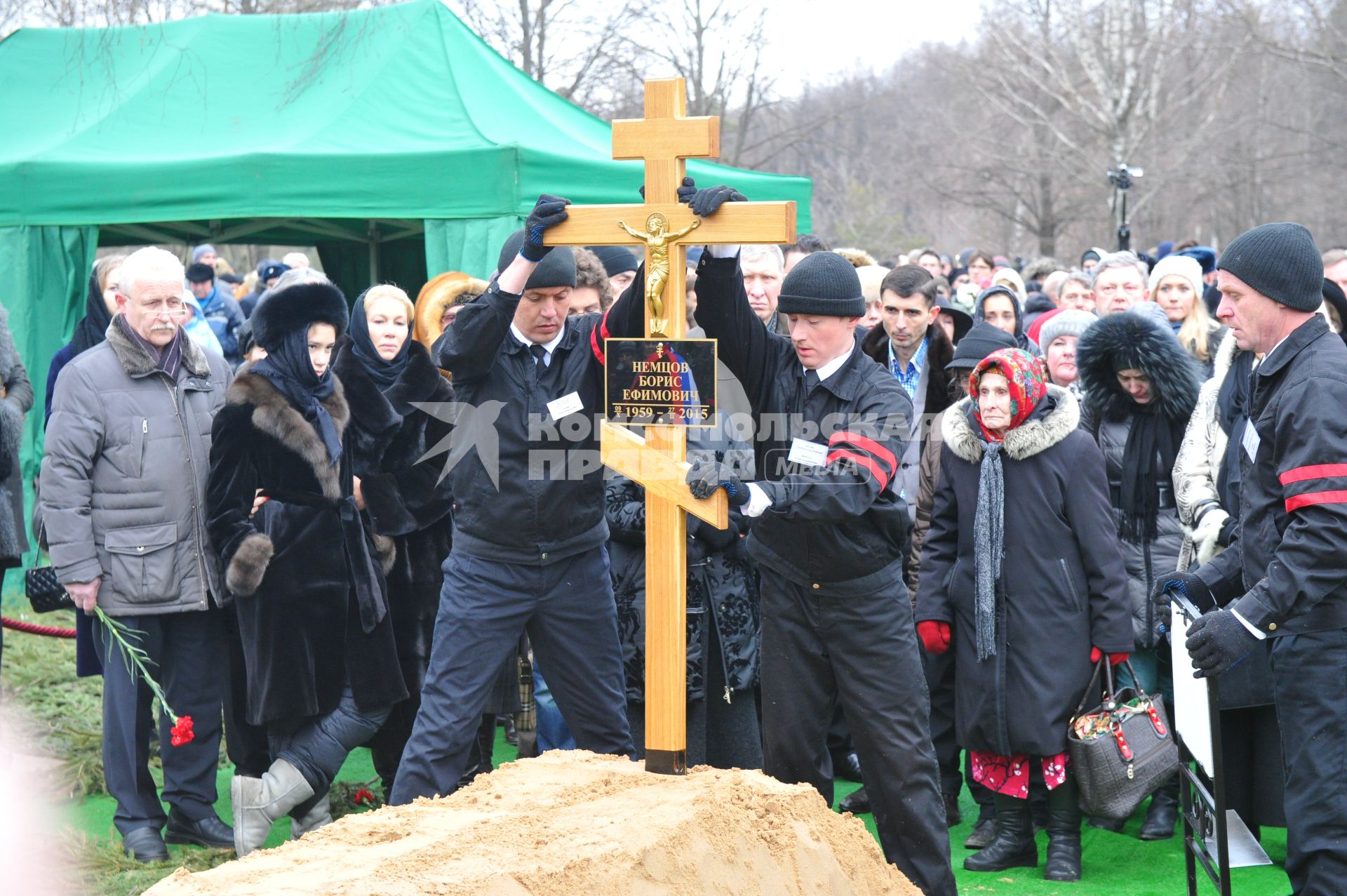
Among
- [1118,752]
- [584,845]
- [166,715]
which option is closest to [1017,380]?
[1118,752]

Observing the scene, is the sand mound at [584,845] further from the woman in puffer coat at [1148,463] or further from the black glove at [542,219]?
the woman in puffer coat at [1148,463]

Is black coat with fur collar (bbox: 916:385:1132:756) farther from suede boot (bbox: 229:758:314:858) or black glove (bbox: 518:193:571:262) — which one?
suede boot (bbox: 229:758:314:858)

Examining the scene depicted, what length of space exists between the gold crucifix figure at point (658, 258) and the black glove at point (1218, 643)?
68.6 inches

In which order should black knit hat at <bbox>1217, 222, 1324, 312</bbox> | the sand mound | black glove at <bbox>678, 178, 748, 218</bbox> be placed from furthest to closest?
1. black knit hat at <bbox>1217, 222, 1324, 312</bbox>
2. black glove at <bbox>678, 178, 748, 218</bbox>
3. the sand mound

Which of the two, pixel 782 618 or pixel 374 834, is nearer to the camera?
pixel 374 834

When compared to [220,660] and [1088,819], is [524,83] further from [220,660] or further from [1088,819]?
[1088,819]

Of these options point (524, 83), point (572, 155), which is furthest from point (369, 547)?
point (524, 83)

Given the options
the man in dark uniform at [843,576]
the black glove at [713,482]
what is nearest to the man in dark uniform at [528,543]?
the man in dark uniform at [843,576]

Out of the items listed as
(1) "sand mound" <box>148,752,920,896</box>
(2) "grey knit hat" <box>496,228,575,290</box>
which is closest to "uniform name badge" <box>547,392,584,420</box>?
(2) "grey knit hat" <box>496,228,575,290</box>

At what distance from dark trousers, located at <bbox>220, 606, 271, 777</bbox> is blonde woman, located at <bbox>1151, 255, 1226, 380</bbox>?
15.0 feet

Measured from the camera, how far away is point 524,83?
377 inches

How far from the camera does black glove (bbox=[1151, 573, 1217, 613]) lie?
4.21m

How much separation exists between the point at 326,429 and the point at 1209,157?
29897 millimetres

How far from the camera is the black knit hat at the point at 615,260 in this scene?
21.0ft
